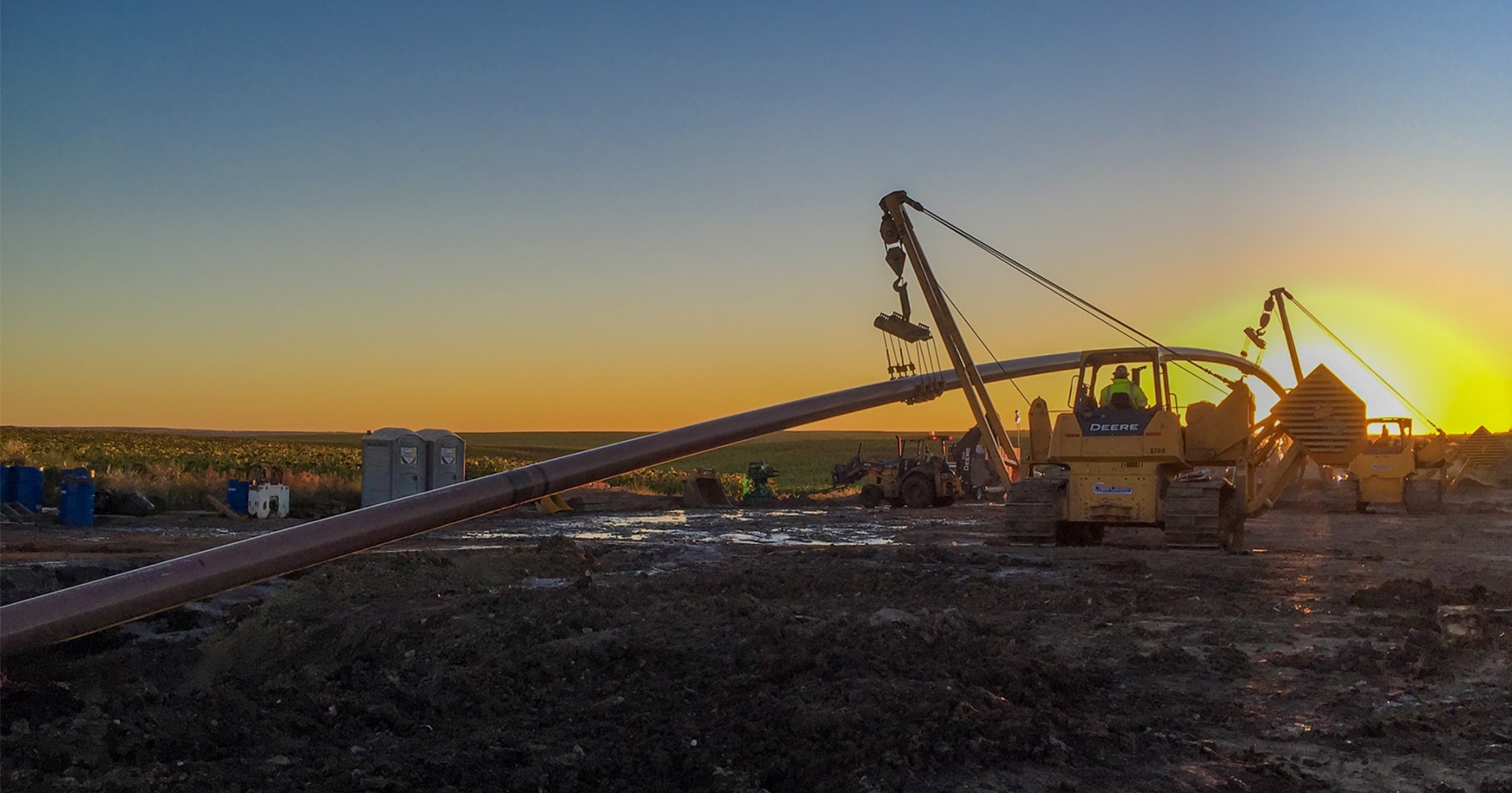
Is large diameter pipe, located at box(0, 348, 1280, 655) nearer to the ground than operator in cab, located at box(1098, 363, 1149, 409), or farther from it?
nearer to the ground

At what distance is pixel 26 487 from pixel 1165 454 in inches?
849

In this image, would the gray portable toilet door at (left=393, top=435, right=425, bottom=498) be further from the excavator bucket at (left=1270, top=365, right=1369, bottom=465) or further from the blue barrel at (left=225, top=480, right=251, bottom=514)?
the excavator bucket at (left=1270, top=365, right=1369, bottom=465)

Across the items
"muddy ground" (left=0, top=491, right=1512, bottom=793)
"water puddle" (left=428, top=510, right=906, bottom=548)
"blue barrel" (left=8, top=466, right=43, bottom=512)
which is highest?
"blue barrel" (left=8, top=466, right=43, bottom=512)

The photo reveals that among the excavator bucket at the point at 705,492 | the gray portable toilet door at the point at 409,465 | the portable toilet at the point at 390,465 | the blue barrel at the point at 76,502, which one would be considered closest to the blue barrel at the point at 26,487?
the blue barrel at the point at 76,502

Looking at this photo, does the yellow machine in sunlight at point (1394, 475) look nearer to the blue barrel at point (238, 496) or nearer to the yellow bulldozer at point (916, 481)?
the yellow bulldozer at point (916, 481)

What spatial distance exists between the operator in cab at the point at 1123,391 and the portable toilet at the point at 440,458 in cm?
1543

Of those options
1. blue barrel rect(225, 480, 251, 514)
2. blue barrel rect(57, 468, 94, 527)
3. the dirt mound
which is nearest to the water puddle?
blue barrel rect(225, 480, 251, 514)

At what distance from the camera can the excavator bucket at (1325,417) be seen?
15.2 metres

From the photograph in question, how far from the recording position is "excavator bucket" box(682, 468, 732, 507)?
108 ft

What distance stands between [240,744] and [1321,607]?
944cm

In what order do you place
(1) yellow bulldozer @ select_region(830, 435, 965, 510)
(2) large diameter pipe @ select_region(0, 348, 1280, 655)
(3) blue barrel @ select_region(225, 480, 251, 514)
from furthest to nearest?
(1) yellow bulldozer @ select_region(830, 435, 965, 510), (3) blue barrel @ select_region(225, 480, 251, 514), (2) large diameter pipe @ select_region(0, 348, 1280, 655)

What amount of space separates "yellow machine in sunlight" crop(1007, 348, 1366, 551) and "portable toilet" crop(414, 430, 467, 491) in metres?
14.8

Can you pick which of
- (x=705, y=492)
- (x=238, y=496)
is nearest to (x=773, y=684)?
(x=238, y=496)

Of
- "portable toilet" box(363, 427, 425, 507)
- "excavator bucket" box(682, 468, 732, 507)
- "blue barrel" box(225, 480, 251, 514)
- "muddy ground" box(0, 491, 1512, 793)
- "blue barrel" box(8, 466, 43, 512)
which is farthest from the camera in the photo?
"excavator bucket" box(682, 468, 732, 507)
